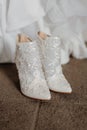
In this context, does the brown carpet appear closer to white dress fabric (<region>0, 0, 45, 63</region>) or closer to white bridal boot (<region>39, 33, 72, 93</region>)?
white bridal boot (<region>39, 33, 72, 93</region>)

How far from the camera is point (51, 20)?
3.43 ft

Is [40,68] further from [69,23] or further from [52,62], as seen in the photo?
[69,23]

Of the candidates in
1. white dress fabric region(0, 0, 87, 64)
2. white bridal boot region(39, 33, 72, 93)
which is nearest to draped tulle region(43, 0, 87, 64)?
white dress fabric region(0, 0, 87, 64)

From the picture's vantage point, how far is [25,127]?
2.25ft

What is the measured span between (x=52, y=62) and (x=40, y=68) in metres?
0.05

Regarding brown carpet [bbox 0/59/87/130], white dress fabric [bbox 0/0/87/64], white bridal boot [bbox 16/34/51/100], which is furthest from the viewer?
white dress fabric [bbox 0/0/87/64]

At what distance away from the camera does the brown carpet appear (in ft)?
2.28

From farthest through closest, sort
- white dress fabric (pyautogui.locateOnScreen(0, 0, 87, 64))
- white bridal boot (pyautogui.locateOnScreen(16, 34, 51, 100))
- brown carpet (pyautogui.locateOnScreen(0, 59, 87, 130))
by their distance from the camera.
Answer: white dress fabric (pyautogui.locateOnScreen(0, 0, 87, 64)) < white bridal boot (pyautogui.locateOnScreen(16, 34, 51, 100)) < brown carpet (pyautogui.locateOnScreen(0, 59, 87, 130))

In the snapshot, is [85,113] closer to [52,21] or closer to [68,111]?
[68,111]

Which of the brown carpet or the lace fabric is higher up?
the lace fabric

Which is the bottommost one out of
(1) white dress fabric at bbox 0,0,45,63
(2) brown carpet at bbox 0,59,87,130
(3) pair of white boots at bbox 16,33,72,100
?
(2) brown carpet at bbox 0,59,87,130

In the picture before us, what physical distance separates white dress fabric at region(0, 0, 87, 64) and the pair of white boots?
130 mm

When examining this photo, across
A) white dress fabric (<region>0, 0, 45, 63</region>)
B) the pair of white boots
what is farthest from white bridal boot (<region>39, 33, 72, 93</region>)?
white dress fabric (<region>0, 0, 45, 63</region>)

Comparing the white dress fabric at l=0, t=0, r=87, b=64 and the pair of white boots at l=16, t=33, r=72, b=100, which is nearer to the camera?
the pair of white boots at l=16, t=33, r=72, b=100
